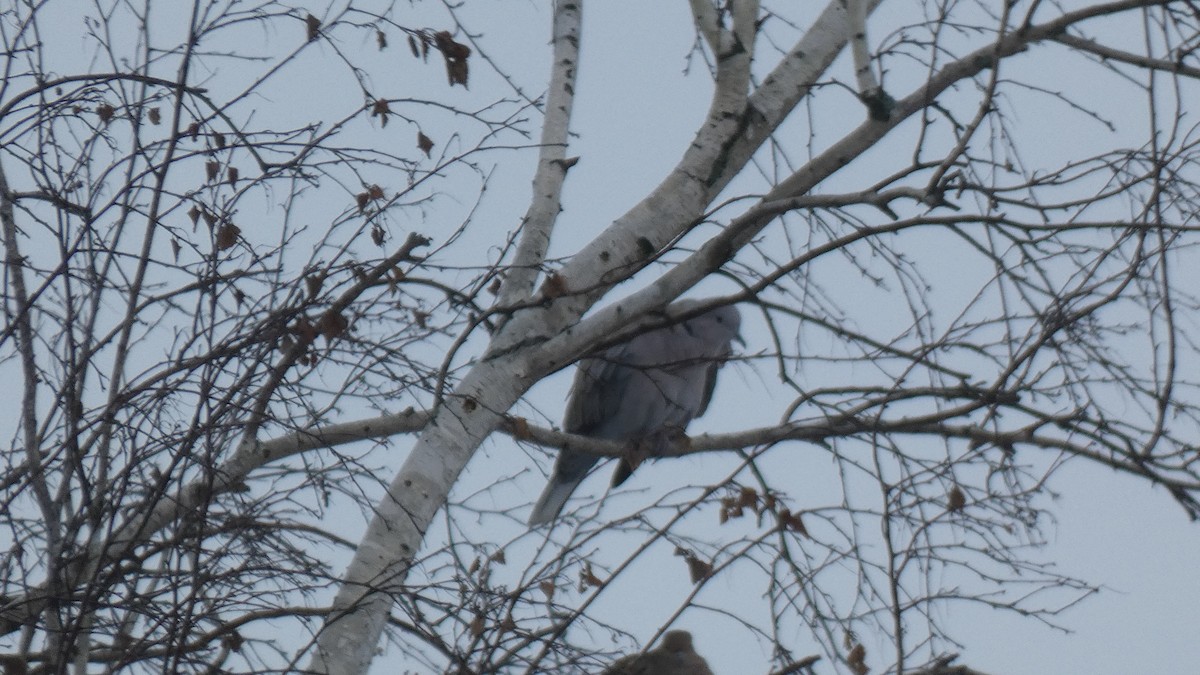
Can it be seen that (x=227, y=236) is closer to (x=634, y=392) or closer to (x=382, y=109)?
(x=382, y=109)

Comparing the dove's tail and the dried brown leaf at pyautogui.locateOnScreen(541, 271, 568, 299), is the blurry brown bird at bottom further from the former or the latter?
the dried brown leaf at pyautogui.locateOnScreen(541, 271, 568, 299)

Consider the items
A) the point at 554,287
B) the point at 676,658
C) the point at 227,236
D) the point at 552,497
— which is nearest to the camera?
the point at 227,236

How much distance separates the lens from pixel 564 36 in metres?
4.79

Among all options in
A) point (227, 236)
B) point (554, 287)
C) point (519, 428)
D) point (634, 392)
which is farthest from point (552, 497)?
point (227, 236)

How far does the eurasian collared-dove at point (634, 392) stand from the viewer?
5730 mm

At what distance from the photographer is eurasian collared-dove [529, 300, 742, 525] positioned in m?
5.73

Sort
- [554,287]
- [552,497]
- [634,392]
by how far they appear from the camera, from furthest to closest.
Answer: [552,497] < [634,392] < [554,287]

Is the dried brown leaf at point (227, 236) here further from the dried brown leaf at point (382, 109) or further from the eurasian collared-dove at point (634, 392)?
the eurasian collared-dove at point (634, 392)

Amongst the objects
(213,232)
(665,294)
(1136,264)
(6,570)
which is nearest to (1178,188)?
(1136,264)

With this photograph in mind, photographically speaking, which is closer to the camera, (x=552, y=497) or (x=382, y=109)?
(x=382, y=109)

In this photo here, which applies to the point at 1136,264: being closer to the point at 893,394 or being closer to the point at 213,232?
the point at 893,394

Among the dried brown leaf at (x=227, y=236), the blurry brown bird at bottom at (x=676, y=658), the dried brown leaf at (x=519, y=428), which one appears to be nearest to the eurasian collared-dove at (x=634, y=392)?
the blurry brown bird at bottom at (x=676, y=658)

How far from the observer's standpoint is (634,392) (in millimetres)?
A: 5738

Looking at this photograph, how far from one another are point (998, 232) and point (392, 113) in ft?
5.49
